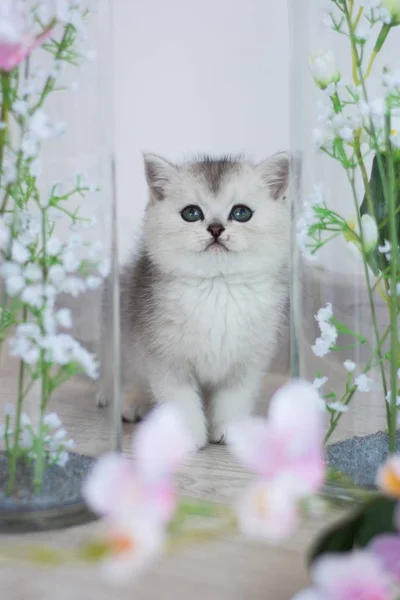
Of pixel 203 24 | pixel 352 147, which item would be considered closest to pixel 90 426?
pixel 352 147

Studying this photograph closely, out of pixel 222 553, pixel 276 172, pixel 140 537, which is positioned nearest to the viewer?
pixel 140 537

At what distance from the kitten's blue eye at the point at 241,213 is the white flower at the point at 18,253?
0.41 meters

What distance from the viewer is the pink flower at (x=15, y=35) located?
1.90 ft

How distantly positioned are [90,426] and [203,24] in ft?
3.16

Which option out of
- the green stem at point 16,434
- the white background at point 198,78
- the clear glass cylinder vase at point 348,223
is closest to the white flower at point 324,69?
the clear glass cylinder vase at point 348,223

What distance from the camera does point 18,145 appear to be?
0.71 meters

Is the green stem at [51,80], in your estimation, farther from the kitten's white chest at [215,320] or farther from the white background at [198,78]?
the white background at [198,78]

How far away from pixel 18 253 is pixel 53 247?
0.04 meters

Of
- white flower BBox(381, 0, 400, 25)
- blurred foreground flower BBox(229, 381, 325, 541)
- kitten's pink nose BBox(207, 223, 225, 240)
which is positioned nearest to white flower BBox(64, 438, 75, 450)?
kitten's pink nose BBox(207, 223, 225, 240)

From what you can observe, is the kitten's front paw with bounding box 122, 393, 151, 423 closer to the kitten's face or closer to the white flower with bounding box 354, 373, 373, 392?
the kitten's face

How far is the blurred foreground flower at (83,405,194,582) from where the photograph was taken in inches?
14.0

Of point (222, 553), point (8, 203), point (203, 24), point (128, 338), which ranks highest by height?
point (203, 24)

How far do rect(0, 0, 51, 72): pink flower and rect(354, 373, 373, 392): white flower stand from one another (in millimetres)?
494

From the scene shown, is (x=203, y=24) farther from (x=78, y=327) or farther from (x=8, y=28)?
A: (x=8, y=28)
